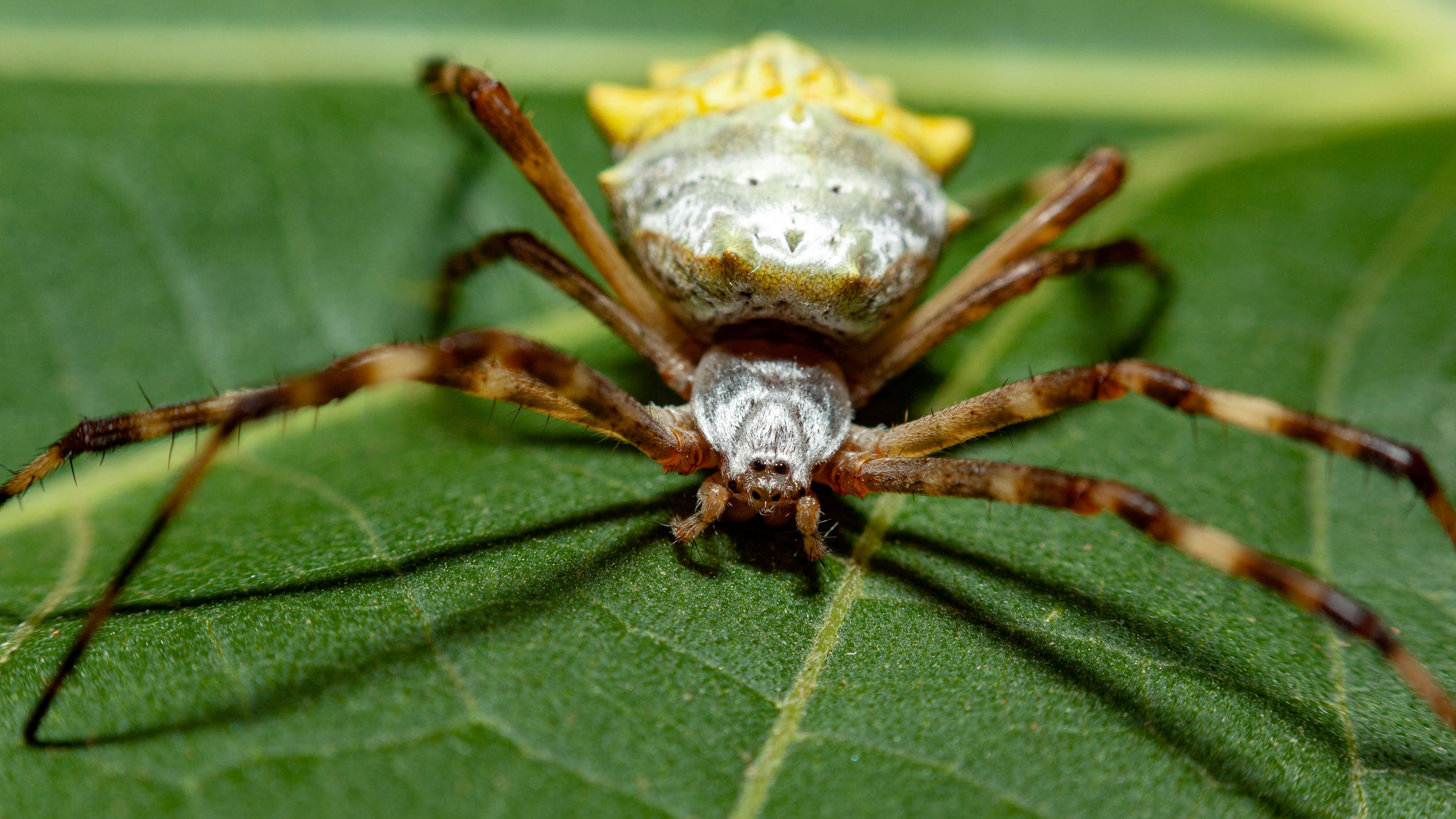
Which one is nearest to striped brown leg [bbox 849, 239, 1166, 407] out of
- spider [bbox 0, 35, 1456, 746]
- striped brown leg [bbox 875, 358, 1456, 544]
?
spider [bbox 0, 35, 1456, 746]

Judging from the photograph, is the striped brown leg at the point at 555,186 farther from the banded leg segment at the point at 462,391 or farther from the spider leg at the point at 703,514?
the spider leg at the point at 703,514

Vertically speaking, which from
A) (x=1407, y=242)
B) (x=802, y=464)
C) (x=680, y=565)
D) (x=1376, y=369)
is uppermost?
(x=1407, y=242)

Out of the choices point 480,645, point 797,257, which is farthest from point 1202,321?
point 480,645

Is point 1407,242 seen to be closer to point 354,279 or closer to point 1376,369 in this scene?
point 1376,369

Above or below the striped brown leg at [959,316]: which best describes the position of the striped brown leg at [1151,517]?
below

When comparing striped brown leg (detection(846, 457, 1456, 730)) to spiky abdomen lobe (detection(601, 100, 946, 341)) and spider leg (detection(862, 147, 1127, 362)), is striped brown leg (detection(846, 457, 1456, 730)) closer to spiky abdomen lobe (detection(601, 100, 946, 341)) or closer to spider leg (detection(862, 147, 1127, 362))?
spiky abdomen lobe (detection(601, 100, 946, 341))

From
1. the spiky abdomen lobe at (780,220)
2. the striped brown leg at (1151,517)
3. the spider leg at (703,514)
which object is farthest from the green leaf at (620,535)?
the spiky abdomen lobe at (780,220)

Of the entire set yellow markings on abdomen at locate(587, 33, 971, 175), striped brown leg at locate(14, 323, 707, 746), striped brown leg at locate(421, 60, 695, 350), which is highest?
yellow markings on abdomen at locate(587, 33, 971, 175)
